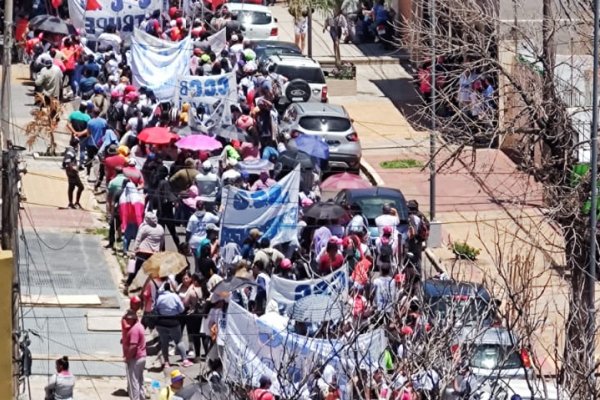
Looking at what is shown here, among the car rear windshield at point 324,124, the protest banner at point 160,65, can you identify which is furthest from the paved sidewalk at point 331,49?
the car rear windshield at point 324,124

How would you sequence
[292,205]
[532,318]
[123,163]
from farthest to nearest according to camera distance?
[123,163]
[292,205]
[532,318]

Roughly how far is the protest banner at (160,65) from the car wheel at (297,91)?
2.65 meters

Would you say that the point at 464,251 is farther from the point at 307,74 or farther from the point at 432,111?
the point at 307,74

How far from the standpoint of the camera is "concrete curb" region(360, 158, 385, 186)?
36.7m

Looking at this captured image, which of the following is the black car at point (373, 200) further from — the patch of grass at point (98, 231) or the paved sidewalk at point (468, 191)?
the patch of grass at point (98, 231)

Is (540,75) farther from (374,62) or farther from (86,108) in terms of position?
(374,62)

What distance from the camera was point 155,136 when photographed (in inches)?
1288

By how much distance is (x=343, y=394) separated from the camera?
2189 centimetres

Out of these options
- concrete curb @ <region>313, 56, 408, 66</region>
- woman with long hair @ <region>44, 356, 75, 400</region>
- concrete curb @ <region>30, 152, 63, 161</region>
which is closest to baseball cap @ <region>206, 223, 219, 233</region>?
woman with long hair @ <region>44, 356, 75, 400</region>

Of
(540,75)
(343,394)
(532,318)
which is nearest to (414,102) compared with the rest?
(540,75)

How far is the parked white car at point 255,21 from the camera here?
153 feet

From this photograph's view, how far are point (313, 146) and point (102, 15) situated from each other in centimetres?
741

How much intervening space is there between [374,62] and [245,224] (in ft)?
59.8

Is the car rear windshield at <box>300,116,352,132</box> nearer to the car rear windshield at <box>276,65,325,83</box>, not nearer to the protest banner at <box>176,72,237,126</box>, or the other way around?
the protest banner at <box>176,72,237,126</box>
